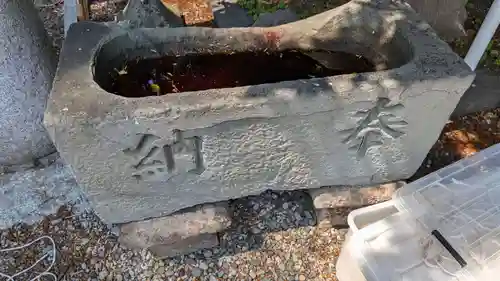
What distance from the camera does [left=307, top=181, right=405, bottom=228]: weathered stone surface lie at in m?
2.26

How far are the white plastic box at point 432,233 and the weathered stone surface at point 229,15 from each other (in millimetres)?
1893

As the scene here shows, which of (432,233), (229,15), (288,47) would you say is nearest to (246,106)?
(288,47)

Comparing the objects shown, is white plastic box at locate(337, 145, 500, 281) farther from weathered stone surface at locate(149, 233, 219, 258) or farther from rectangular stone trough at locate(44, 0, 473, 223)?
weathered stone surface at locate(149, 233, 219, 258)

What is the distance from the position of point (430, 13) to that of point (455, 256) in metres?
1.83

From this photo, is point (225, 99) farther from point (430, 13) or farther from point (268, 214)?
point (430, 13)

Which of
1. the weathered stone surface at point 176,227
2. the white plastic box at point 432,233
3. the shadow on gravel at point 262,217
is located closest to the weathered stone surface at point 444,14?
the white plastic box at point 432,233

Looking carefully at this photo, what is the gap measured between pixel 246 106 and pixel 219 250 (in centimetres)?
95

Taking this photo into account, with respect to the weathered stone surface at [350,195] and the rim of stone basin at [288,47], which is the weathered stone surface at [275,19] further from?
the weathered stone surface at [350,195]

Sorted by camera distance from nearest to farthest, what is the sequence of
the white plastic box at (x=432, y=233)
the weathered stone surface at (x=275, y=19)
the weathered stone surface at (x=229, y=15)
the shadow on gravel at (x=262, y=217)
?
the white plastic box at (x=432, y=233) < the shadow on gravel at (x=262, y=217) < the weathered stone surface at (x=275, y=19) < the weathered stone surface at (x=229, y=15)

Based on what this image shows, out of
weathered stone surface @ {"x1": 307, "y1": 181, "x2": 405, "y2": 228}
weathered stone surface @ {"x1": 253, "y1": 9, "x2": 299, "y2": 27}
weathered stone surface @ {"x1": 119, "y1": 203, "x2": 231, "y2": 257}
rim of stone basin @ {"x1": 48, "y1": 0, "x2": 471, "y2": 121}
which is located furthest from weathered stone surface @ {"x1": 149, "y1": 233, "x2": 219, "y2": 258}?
weathered stone surface @ {"x1": 253, "y1": 9, "x2": 299, "y2": 27}

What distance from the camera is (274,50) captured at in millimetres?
2213

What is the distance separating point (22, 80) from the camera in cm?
229

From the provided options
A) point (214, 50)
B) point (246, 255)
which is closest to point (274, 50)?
point (214, 50)

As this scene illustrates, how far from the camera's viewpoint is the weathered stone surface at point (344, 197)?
2.26 metres
